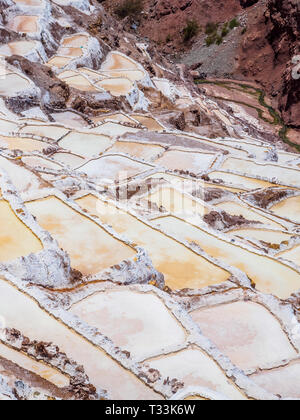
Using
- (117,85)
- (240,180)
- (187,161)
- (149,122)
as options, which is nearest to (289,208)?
(240,180)

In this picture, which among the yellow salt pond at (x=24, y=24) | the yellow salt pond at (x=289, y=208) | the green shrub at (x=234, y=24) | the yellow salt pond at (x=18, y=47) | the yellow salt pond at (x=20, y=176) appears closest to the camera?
the yellow salt pond at (x=20, y=176)

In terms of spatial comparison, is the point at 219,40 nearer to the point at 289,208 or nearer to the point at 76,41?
the point at 76,41

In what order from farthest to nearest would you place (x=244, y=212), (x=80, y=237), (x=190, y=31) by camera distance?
(x=190, y=31) → (x=244, y=212) → (x=80, y=237)

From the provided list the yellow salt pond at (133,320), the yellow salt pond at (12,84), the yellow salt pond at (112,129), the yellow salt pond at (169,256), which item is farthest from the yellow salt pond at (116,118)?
the yellow salt pond at (133,320)

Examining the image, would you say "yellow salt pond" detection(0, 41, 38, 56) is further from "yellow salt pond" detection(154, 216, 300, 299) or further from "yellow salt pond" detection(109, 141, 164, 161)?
"yellow salt pond" detection(154, 216, 300, 299)

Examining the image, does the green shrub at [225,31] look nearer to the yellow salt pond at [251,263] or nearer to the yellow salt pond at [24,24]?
the yellow salt pond at [24,24]
